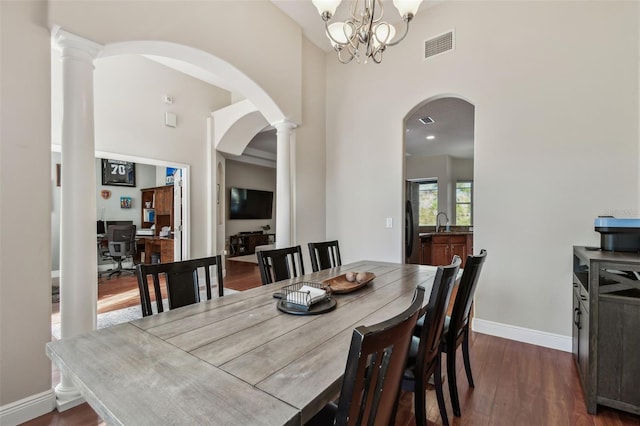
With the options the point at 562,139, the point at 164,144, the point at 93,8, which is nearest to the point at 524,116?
the point at 562,139

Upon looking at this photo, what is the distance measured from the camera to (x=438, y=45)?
3.36m

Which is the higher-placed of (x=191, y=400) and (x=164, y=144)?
(x=164, y=144)

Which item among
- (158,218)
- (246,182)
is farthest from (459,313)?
(246,182)

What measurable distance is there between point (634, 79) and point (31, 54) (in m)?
4.38

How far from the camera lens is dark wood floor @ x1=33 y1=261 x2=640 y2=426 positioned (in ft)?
5.99

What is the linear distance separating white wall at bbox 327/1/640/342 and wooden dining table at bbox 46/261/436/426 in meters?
2.03

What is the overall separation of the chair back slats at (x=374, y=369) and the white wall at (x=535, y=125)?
258cm

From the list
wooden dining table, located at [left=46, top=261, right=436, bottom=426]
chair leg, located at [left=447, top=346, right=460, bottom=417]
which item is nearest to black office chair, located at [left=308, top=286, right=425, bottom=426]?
wooden dining table, located at [left=46, top=261, right=436, bottom=426]

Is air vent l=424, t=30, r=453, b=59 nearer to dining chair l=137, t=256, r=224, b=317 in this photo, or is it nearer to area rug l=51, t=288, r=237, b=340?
dining chair l=137, t=256, r=224, b=317

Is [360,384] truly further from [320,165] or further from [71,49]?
[320,165]

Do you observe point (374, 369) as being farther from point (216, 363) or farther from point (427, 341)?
point (427, 341)

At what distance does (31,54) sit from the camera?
1867 millimetres

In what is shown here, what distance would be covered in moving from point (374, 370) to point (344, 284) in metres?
1.15

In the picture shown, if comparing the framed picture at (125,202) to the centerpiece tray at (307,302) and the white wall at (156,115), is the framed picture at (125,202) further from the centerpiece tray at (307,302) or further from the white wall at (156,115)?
the centerpiece tray at (307,302)
